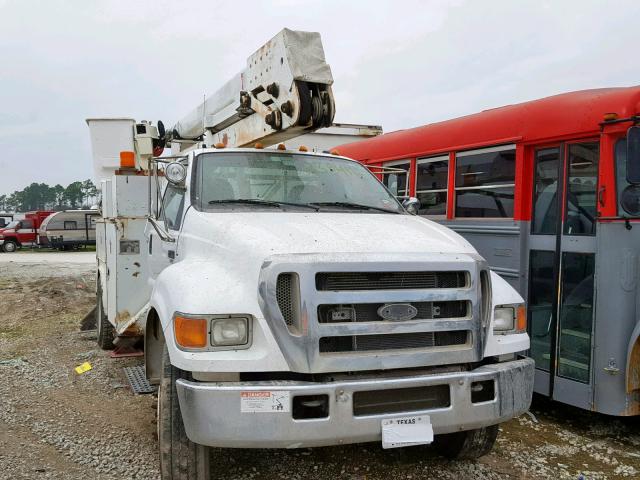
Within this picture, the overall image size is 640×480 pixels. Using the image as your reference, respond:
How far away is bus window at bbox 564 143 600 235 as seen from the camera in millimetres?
4727

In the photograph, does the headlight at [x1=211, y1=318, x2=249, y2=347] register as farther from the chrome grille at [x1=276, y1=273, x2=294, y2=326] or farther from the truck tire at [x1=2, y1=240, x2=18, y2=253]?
the truck tire at [x1=2, y1=240, x2=18, y2=253]

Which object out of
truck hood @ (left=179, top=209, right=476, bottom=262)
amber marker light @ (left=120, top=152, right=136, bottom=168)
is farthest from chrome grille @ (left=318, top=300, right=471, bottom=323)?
amber marker light @ (left=120, top=152, right=136, bottom=168)

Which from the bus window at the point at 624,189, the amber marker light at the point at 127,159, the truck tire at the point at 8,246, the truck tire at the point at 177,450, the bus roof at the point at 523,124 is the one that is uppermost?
the bus roof at the point at 523,124

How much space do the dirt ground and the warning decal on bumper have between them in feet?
3.83

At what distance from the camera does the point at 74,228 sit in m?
27.5

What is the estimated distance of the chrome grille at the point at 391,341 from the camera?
3.15 m

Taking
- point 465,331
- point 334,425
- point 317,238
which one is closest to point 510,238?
point 465,331

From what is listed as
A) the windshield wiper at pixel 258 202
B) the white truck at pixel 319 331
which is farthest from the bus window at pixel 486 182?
the windshield wiper at pixel 258 202

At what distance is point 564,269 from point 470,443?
1.85 m

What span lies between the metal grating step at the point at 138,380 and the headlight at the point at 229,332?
2365mm

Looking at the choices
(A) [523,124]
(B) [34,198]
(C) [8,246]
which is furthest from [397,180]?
(B) [34,198]

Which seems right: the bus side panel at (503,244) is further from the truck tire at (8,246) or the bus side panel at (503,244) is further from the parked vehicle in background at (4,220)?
the parked vehicle in background at (4,220)

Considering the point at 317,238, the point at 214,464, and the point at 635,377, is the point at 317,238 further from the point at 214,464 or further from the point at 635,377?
the point at 635,377

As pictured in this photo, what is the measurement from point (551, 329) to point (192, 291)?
329cm
